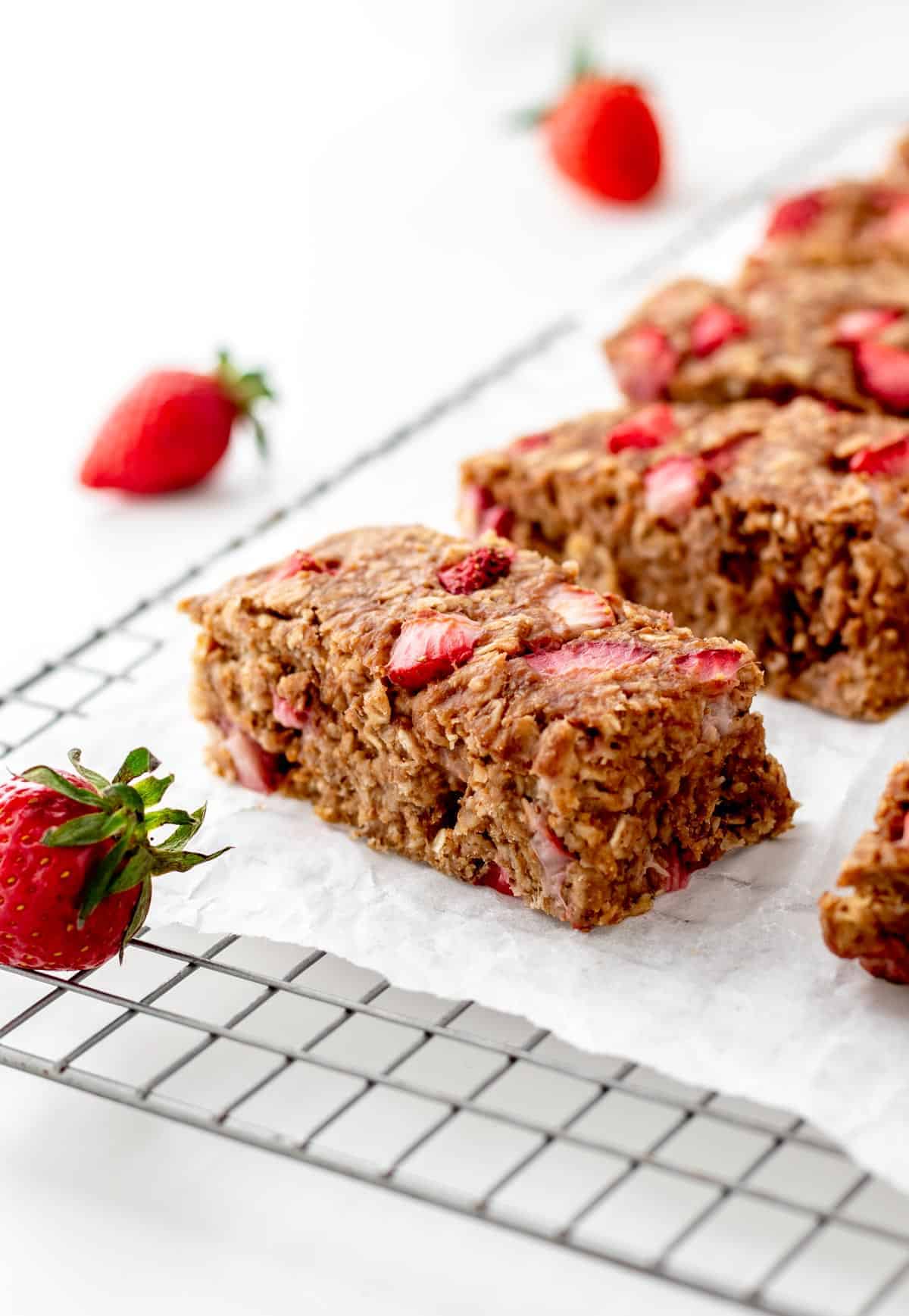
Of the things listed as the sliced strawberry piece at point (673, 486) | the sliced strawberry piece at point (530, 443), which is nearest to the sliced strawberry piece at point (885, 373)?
the sliced strawberry piece at point (673, 486)

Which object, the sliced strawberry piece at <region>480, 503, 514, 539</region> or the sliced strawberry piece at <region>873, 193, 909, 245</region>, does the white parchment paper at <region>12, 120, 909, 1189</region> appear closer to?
the sliced strawberry piece at <region>480, 503, 514, 539</region>

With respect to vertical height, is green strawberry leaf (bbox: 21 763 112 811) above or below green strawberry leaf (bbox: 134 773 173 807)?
above

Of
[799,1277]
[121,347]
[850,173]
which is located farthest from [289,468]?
[799,1277]

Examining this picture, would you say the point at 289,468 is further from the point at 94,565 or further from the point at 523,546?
the point at 523,546

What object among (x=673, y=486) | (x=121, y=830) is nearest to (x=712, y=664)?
(x=673, y=486)

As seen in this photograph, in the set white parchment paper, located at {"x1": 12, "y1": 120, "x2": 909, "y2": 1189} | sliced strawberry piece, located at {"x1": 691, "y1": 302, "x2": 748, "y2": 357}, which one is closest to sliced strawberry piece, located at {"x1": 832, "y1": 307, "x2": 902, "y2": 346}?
sliced strawberry piece, located at {"x1": 691, "y1": 302, "x2": 748, "y2": 357}

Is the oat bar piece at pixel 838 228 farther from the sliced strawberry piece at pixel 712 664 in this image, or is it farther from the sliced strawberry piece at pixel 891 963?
the sliced strawberry piece at pixel 891 963
